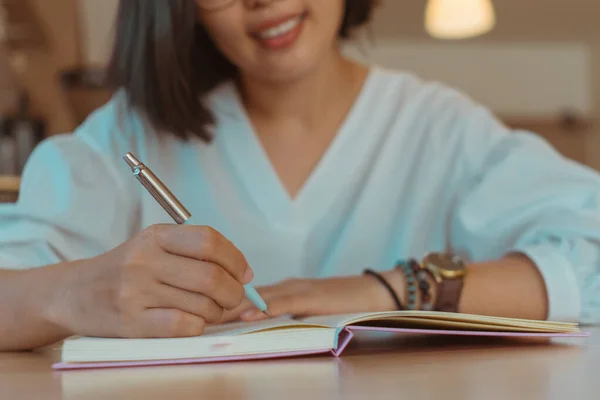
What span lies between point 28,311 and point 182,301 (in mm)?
182

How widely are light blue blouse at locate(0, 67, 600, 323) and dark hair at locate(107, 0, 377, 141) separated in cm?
4

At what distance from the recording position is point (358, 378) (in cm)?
60

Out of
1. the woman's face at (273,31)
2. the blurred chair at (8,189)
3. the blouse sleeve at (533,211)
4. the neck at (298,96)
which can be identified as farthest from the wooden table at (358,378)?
the blurred chair at (8,189)

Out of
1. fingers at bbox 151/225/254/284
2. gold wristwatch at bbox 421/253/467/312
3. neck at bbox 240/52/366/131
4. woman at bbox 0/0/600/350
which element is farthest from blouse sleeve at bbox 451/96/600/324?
fingers at bbox 151/225/254/284

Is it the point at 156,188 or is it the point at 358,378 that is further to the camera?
the point at 156,188

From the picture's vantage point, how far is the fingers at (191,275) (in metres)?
0.72

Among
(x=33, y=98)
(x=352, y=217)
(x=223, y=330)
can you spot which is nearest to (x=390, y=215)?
(x=352, y=217)

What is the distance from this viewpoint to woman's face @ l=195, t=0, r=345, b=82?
3.86 ft

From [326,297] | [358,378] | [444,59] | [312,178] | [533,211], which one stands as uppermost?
[444,59]

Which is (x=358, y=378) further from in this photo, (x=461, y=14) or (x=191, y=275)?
(x=461, y=14)

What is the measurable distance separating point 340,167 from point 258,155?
136 mm

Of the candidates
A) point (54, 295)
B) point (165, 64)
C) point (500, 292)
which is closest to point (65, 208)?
point (165, 64)

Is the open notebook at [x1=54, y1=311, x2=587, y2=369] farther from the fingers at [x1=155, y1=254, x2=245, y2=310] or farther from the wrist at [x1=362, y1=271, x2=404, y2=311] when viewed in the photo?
the wrist at [x1=362, y1=271, x2=404, y2=311]

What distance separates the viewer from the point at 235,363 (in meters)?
0.68
